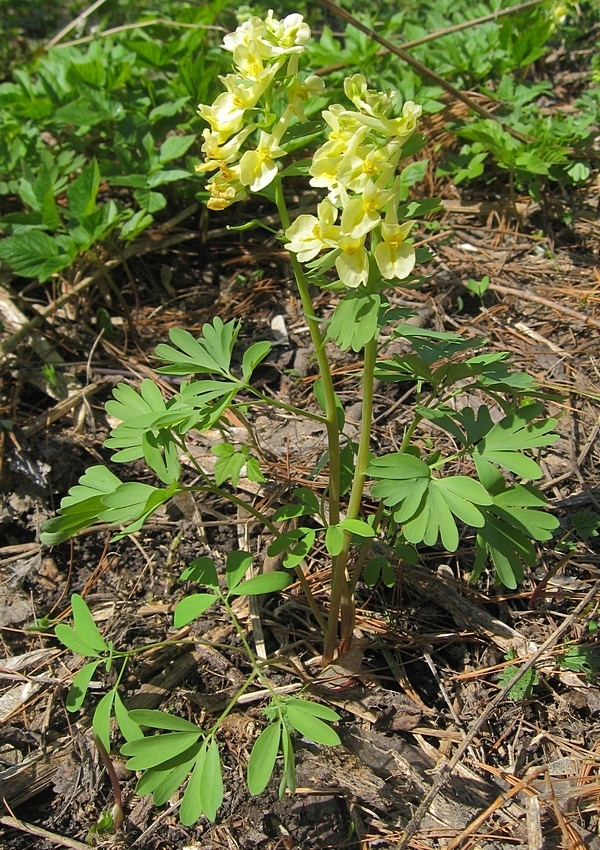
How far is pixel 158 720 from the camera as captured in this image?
60.9 inches

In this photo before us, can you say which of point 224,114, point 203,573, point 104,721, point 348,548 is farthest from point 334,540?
point 224,114

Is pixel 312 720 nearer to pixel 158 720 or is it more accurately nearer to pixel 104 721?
pixel 158 720

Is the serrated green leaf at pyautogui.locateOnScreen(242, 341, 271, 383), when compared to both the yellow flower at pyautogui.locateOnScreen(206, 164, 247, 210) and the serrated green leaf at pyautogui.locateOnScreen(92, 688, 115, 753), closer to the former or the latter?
the yellow flower at pyautogui.locateOnScreen(206, 164, 247, 210)

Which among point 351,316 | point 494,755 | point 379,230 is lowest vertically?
point 494,755

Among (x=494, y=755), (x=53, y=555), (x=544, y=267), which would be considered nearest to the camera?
(x=494, y=755)

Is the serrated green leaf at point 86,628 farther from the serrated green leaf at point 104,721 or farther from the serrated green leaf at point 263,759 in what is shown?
the serrated green leaf at point 263,759

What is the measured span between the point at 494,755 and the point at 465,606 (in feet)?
1.36

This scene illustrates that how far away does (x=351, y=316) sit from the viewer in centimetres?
144

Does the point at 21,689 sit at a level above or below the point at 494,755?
above

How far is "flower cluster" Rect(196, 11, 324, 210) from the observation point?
4.89 feet

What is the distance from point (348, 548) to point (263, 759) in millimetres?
542

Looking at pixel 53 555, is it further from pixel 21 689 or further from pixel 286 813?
pixel 286 813

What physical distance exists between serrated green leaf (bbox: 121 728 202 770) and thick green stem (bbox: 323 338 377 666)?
1.61 ft

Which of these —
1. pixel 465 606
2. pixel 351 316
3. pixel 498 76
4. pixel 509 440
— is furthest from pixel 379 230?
A: pixel 498 76
